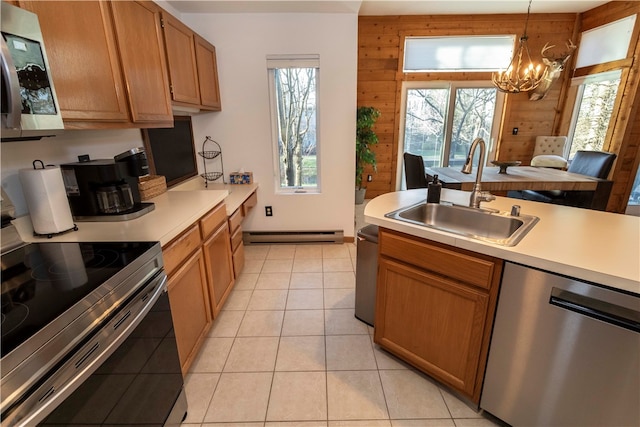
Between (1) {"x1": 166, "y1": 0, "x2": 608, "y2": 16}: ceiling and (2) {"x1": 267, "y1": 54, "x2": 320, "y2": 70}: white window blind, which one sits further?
(2) {"x1": 267, "y1": 54, "x2": 320, "y2": 70}: white window blind

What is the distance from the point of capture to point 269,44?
2965mm

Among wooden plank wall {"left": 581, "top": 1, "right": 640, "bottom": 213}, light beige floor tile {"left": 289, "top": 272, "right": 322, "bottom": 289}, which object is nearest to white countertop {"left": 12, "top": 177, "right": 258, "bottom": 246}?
light beige floor tile {"left": 289, "top": 272, "right": 322, "bottom": 289}

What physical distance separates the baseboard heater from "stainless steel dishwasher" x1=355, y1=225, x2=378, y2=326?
1.42 metres

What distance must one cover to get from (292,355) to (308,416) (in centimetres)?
42

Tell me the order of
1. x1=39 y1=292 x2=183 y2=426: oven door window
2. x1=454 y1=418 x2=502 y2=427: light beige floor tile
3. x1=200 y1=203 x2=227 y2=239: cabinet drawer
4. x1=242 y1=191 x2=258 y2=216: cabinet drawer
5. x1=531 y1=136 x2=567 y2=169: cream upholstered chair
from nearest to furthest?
1. x1=39 y1=292 x2=183 y2=426: oven door window
2. x1=454 y1=418 x2=502 y2=427: light beige floor tile
3. x1=200 y1=203 x2=227 y2=239: cabinet drawer
4. x1=242 y1=191 x2=258 y2=216: cabinet drawer
5. x1=531 y1=136 x2=567 y2=169: cream upholstered chair

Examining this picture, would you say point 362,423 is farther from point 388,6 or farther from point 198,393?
point 388,6

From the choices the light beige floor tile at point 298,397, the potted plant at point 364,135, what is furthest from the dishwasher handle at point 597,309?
the potted plant at point 364,135

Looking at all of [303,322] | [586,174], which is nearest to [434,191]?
[303,322]

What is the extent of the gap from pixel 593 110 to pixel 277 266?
5.40 meters

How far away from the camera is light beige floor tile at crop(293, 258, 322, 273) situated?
2.95m

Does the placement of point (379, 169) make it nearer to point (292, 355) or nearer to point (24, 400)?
point (292, 355)

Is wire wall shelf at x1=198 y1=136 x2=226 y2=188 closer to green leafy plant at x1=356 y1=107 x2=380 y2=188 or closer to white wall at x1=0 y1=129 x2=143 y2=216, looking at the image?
white wall at x1=0 y1=129 x2=143 y2=216

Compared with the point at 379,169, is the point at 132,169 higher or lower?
higher

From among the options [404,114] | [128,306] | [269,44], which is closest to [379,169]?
[404,114]
